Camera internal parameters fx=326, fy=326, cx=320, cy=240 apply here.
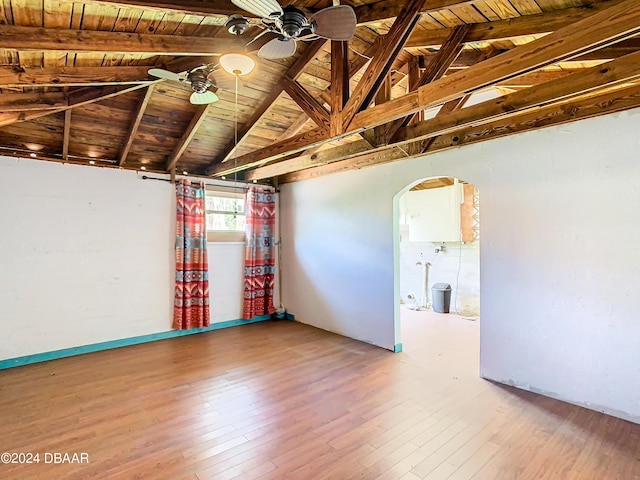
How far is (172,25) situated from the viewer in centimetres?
259

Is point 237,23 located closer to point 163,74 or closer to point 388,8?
point 163,74

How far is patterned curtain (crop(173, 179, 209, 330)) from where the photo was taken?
512 cm

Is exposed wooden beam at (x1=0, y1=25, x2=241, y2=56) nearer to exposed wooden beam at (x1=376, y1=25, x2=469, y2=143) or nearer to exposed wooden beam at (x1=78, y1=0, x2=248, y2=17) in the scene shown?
exposed wooden beam at (x1=78, y1=0, x2=248, y2=17)

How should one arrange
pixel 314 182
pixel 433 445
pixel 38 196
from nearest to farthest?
1. pixel 433 445
2. pixel 38 196
3. pixel 314 182

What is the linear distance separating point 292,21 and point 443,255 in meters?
5.95

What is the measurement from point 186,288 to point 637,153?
18.1 ft

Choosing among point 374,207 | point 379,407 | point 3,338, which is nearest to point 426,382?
point 379,407

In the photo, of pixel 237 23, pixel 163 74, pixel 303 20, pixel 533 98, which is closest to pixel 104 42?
pixel 163 74

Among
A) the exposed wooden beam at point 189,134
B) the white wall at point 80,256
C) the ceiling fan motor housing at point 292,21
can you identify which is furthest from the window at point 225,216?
the ceiling fan motor housing at point 292,21

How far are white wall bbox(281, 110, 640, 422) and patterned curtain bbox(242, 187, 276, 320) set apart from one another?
107 inches

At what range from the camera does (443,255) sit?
6.93m

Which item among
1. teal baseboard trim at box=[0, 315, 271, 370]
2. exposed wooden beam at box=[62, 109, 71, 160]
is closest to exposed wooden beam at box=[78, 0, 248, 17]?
exposed wooden beam at box=[62, 109, 71, 160]

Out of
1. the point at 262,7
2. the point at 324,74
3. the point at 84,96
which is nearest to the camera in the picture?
the point at 262,7

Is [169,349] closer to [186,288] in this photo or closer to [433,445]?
[186,288]
